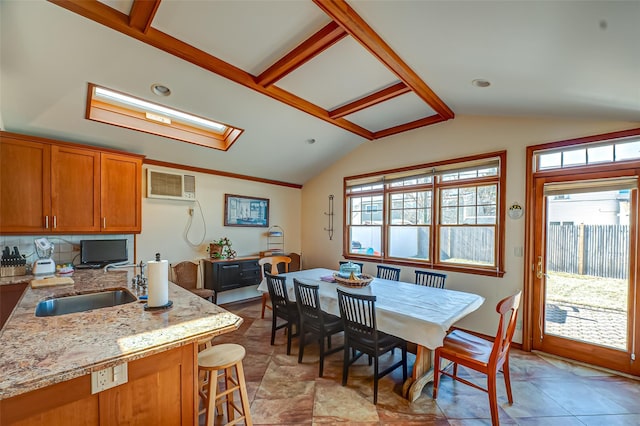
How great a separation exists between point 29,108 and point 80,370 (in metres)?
3.16

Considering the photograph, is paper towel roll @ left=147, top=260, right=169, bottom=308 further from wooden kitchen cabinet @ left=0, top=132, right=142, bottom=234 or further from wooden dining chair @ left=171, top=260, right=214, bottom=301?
wooden dining chair @ left=171, top=260, right=214, bottom=301

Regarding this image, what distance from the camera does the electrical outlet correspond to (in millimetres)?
1138

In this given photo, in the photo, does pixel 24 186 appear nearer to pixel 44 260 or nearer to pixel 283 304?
pixel 44 260

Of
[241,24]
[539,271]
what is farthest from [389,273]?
[241,24]

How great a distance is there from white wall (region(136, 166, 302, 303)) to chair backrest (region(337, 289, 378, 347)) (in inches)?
124

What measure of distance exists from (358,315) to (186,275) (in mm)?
3124

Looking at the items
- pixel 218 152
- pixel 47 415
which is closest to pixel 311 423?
pixel 47 415

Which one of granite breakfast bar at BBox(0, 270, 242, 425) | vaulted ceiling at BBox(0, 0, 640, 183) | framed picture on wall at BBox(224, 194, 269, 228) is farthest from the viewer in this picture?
framed picture on wall at BBox(224, 194, 269, 228)

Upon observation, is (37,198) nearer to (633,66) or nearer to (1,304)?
(1,304)

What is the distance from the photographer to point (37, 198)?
9.53 ft

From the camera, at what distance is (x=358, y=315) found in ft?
7.80

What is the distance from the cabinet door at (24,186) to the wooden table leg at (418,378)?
13.2 feet

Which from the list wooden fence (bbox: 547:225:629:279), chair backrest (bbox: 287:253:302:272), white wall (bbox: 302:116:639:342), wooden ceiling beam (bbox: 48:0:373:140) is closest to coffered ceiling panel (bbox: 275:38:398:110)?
wooden ceiling beam (bbox: 48:0:373:140)

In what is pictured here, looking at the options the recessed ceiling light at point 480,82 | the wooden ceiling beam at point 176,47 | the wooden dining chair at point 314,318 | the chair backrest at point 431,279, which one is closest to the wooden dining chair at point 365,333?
the wooden dining chair at point 314,318
